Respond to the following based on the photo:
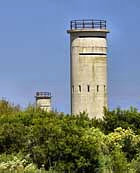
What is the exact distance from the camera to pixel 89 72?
64.9m

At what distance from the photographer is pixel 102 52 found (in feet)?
216

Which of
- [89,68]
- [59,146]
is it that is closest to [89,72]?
[89,68]

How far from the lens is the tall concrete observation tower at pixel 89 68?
6406cm

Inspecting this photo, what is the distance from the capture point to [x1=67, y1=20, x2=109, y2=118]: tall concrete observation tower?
6406cm

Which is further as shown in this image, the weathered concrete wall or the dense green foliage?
the weathered concrete wall

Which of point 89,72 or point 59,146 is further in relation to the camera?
point 89,72

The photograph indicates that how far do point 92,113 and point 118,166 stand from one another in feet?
109

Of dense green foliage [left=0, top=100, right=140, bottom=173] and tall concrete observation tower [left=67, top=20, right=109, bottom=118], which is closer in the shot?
dense green foliage [left=0, top=100, right=140, bottom=173]

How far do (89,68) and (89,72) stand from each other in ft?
1.09

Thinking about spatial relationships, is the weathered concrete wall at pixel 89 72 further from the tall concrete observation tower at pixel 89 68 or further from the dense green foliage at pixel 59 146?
the dense green foliage at pixel 59 146

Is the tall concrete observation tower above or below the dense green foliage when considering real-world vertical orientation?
above

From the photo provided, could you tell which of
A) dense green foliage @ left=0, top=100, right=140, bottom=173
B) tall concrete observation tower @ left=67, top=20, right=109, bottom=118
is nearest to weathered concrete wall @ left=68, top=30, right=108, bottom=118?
tall concrete observation tower @ left=67, top=20, right=109, bottom=118

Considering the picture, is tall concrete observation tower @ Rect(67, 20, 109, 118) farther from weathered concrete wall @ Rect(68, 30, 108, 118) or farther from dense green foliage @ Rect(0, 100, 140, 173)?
dense green foliage @ Rect(0, 100, 140, 173)

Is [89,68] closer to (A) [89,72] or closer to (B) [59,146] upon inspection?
(A) [89,72]
